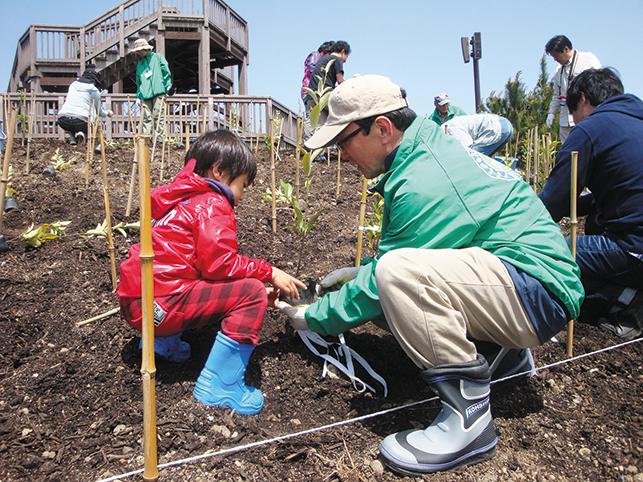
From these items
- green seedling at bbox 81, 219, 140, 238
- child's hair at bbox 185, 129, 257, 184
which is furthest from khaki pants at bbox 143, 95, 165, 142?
child's hair at bbox 185, 129, 257, 184

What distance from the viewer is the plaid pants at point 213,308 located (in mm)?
1814

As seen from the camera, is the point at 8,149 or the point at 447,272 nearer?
the point at 447,272

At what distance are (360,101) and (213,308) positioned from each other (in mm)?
886

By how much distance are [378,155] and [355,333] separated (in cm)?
94

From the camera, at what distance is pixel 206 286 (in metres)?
1.84

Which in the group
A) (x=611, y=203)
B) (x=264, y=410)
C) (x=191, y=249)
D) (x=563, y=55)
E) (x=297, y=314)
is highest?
(x=563, y=55)

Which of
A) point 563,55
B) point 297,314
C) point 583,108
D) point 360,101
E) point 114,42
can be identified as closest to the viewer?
point 360,101

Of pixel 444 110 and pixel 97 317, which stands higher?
pixel 444 110

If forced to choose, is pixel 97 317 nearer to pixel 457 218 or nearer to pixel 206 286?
pixel 206 286

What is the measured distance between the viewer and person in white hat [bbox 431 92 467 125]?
17.7 ft

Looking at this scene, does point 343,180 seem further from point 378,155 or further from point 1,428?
point 1,428

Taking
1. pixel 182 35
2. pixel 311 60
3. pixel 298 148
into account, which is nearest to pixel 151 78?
pixel 311 60

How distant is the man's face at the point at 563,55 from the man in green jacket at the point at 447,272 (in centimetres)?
387

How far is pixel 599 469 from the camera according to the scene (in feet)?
5.17
